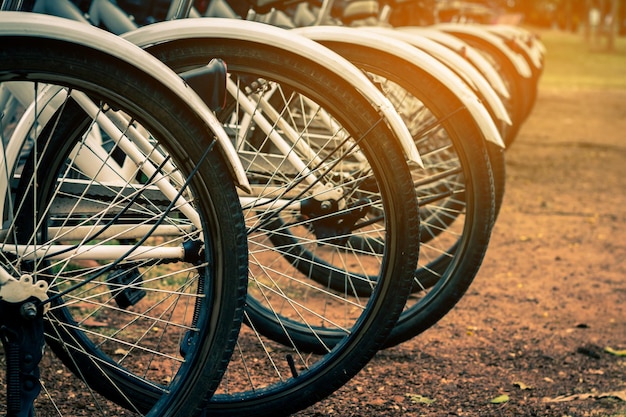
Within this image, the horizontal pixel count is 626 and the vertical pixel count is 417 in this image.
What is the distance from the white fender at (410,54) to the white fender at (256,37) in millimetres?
662

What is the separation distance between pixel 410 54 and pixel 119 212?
4.23 feet

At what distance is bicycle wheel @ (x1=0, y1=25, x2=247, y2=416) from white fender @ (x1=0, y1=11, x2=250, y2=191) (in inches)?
0.7

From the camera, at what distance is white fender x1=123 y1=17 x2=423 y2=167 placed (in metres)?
2.56

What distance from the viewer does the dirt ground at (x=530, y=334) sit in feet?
11.0

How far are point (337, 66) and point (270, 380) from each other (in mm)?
1275

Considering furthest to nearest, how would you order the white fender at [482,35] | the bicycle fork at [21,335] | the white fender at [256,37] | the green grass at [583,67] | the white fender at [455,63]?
the green grass at [583,67]
the white fender at [482,35]
the white fender at [455,63]
the white fender at [256,37]
the bicycle fork at [21,335]

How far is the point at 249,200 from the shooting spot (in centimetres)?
321

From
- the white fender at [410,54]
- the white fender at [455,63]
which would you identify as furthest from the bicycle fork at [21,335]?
the white fender at [455,63]

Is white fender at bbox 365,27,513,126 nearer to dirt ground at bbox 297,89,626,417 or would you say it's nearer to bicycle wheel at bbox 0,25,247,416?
dirt ground at bbox 297,89,626,417

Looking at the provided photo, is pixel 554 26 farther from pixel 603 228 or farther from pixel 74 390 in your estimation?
pixel 74 390

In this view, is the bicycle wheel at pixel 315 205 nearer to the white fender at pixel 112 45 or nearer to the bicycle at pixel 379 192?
the bicycle at pixel 379 192

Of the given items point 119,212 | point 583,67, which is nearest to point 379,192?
point 119,212

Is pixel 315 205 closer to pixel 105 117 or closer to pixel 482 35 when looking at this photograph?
pixel 105 117

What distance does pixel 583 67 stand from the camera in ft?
77.9
